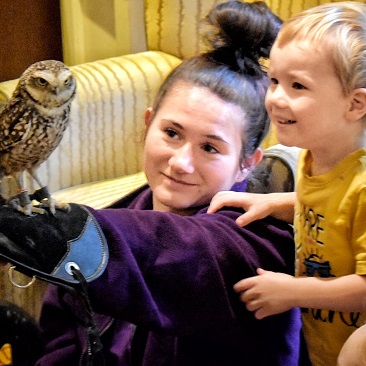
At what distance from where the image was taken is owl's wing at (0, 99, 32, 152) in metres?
0.78

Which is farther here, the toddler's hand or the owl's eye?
the toddler's hand

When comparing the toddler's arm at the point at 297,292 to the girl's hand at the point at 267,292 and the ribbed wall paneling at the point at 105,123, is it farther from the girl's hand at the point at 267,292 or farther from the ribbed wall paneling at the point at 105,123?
the ribbed wall paneling at the point at 105,123

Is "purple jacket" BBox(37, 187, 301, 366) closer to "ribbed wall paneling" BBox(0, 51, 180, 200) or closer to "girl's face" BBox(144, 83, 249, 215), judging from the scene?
"girl's face" BBox(144, 83, 249, 215)

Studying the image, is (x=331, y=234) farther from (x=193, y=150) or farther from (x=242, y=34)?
(x=242, y=34)

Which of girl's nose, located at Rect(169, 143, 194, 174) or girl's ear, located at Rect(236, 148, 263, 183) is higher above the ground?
girl's nose, located at Rect(169, 143, 194, 174)

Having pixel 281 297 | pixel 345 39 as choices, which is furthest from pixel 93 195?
pixel 345 39

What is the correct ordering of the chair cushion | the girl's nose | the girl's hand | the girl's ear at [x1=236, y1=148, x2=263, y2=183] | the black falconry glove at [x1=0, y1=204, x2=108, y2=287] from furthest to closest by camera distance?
the chair cushion
the girl's ear at [x1=236, y1=148, x2=263, y2=183]
the girl's nose
the girl's hand
the black falconry glove at [x1=0, y1=204, x2=108, y2=287]

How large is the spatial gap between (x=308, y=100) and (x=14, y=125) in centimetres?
35

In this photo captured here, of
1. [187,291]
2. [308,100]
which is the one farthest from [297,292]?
[308,100]

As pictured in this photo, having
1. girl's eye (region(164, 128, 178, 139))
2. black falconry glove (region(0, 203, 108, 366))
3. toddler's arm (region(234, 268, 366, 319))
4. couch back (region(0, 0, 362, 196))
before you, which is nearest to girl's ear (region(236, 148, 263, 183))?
girl's eye (region(164, 128, 178, 139))

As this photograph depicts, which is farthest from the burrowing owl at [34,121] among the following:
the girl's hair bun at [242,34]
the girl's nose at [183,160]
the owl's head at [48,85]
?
the girl's hair bun at [242,34]

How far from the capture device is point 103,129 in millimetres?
1784

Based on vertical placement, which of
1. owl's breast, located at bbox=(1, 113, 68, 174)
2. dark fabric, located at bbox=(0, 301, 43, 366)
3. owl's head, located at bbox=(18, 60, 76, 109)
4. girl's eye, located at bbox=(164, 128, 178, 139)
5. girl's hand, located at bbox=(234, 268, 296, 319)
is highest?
owl's head, located at bbox=(18, 60, 76, 109)

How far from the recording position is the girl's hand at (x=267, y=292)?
899 millimetres
